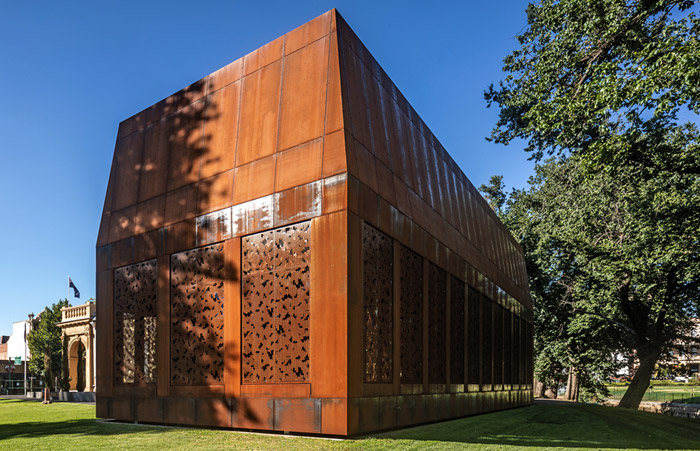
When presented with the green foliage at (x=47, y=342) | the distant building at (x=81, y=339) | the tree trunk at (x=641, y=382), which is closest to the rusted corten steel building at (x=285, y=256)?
the tree trunk at (x=641, y=382)

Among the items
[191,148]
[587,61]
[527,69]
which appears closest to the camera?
[191,148]

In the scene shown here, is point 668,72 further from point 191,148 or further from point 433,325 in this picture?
point 191,148

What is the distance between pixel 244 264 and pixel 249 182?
1.92 m

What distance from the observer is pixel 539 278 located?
111 ft

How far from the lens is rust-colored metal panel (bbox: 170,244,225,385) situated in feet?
41.2

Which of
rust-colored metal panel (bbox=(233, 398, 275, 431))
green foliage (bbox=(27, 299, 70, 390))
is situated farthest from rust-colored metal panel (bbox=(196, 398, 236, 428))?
green foliage (bbox=(27, 299, 70, 390))

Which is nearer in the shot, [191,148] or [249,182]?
[249,182]

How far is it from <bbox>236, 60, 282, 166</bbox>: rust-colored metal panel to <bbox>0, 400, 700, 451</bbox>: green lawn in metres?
6.21

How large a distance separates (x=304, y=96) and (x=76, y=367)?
1477 inches

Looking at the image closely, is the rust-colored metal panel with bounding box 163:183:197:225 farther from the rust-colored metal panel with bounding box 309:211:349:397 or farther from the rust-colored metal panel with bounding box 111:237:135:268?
the rust-colored metal panel with bounding box 309:211:349:397

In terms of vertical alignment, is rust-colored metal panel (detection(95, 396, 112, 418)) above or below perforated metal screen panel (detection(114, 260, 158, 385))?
below

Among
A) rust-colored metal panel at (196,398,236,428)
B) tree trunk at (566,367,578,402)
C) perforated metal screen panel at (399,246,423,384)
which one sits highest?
perforated metal screen panel at (399,246,423,384)

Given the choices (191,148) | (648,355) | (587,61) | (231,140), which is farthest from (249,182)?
(648,355)

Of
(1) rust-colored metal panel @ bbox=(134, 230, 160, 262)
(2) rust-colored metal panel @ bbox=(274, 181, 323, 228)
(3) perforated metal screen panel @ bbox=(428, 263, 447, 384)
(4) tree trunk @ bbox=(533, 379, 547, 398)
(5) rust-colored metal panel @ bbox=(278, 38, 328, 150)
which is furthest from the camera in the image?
(4) tree trunk @ bbox=(533, 379, 547, 398)
